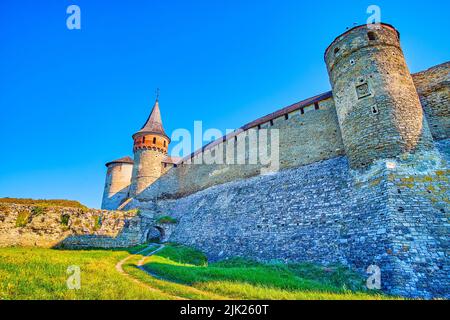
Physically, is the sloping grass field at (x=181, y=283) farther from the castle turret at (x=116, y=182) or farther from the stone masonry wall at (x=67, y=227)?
the castle turret at (x=116, y=182)

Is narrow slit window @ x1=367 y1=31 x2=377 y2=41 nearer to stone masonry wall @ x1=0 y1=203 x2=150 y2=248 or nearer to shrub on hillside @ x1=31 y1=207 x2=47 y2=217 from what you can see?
stone masonry wall @ x1=0 y1=203 x2=150 y2=248

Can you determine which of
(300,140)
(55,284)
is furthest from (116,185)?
(55,284)

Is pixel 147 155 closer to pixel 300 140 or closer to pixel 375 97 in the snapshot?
pixel 300 140

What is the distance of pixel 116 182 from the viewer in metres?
31.0

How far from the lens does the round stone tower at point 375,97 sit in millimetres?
10242

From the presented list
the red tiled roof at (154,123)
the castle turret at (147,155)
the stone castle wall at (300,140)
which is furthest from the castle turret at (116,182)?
Result: the stone castle wall at (300,140)

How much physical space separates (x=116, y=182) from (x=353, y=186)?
28.3 m

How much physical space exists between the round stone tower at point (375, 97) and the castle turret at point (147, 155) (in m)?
18.9

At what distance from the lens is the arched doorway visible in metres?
20.6

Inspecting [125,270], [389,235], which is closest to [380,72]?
[389,235]

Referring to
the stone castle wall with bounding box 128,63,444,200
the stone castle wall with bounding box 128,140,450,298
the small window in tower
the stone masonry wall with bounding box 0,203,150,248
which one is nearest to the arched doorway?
the stone masonry wall with bounding box 0,203,150,248

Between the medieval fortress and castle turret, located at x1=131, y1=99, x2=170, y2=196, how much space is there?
6.00m
